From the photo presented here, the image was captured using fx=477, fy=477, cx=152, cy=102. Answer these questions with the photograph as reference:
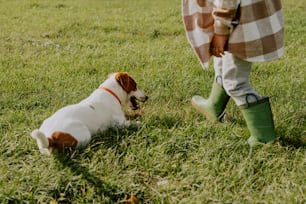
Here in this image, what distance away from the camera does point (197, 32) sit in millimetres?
3361

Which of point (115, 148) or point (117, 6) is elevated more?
point (115, 148)

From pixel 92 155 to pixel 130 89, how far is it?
0.86 meters

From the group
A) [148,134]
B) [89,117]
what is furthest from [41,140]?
[148,134]

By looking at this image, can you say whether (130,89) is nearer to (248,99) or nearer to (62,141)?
(62,141)

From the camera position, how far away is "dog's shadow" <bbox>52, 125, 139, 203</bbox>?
2840mm

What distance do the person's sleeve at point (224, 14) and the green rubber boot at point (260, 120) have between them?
1.83ft

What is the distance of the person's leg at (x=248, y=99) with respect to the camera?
10.9 feet

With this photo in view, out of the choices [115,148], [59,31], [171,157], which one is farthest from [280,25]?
[59,31]

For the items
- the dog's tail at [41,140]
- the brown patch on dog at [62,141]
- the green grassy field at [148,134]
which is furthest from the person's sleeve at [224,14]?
the dog's tail at [41,140]

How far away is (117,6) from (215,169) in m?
7.76

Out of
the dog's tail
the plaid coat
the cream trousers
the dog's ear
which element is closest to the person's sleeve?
the plaid coat

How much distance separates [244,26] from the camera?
3.15 m

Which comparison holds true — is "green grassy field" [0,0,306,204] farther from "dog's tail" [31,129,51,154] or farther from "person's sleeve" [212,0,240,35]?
"person's sleeve" [212,0,240,35]

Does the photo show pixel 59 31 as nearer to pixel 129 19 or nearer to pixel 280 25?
pixel 129 19
